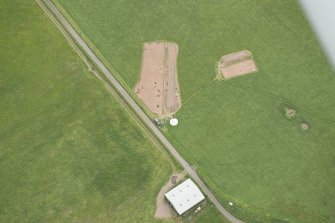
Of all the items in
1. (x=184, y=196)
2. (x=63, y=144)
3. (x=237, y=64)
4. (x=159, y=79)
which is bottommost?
(x=184, y=196)

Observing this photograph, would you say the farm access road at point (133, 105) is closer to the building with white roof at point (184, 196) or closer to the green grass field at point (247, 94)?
the green grass field at point (247, 94)

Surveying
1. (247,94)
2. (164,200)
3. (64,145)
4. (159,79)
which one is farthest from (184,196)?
(247,94)

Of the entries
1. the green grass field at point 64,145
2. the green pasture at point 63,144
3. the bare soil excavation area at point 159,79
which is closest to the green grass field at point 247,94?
the bare soil excavation area at point 159,79

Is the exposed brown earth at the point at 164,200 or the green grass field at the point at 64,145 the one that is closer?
the green grass field at the point at 64,145

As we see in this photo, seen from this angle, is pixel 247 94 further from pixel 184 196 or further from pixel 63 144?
pixel 63 144

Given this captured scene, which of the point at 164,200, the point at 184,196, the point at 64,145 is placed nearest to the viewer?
the point at 184,196

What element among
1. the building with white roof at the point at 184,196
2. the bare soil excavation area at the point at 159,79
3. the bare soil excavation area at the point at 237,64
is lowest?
the building with white roof at the point at 184,196
